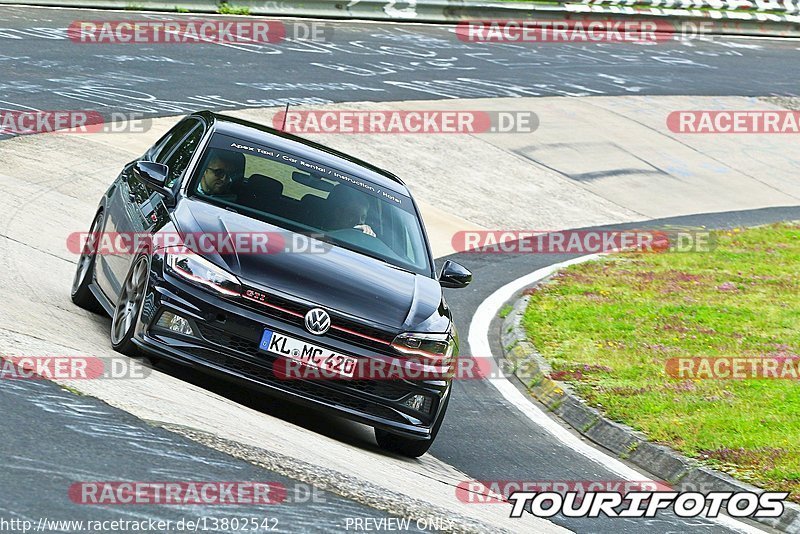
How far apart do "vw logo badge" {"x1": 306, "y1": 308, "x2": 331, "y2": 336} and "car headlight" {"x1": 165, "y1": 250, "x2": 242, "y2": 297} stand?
420mm

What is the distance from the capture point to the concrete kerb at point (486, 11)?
2505 centimetres

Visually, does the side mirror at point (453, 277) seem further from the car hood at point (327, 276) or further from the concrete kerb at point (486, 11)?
the concrete kerb at point (486, 11)

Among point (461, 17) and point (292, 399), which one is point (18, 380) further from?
point (461, 17)

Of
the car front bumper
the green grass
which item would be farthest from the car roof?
the green grass

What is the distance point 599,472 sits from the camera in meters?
8.55

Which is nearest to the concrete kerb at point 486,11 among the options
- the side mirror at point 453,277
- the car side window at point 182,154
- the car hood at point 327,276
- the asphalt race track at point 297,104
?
the asphalt race track at point 297,104

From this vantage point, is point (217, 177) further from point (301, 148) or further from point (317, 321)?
point (317, 321)

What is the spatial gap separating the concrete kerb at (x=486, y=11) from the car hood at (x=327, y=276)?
16155 millimetres

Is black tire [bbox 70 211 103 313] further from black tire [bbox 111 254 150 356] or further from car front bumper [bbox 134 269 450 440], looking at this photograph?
car front bumper [bbox 134 269 450 440]

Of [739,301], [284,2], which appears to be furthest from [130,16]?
[739,301]

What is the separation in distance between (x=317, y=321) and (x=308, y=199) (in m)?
1.57

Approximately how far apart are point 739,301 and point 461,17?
1663 cm

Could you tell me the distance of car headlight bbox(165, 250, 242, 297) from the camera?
743cm

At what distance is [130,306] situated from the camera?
309 inches
